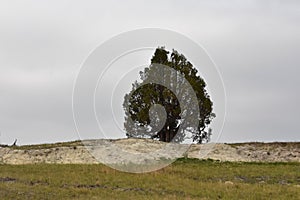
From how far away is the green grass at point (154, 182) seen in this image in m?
27.8

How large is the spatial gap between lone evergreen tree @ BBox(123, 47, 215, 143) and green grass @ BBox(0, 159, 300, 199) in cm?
1866

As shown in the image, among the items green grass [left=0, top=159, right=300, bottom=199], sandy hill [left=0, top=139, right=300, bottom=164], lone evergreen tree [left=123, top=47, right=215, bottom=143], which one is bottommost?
green grass [left=0, top=159, right=300, bottom=199]

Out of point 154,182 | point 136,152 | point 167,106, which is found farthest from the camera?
point 167,106

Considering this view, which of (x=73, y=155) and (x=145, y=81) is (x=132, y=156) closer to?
(x=73, y=155)

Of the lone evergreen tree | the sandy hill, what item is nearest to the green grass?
the sandy hill

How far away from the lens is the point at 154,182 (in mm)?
31906

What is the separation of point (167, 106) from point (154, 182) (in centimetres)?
2799

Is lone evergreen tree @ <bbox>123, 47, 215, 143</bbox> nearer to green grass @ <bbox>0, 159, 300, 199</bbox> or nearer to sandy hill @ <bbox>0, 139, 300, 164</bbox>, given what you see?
sandy hill @ <bbox>0, 139, 300, 164</bbox>

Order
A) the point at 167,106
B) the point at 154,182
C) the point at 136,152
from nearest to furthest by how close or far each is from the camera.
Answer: the point at 154,182 < the point at 136,152 < the point at 167,106

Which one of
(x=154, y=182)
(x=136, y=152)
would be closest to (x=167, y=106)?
(x=136, y=152)

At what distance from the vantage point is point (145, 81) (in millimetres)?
60844

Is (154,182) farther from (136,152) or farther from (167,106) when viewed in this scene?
(167,106)

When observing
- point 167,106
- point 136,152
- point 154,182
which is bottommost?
point 154,182

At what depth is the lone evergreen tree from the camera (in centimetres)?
5941
